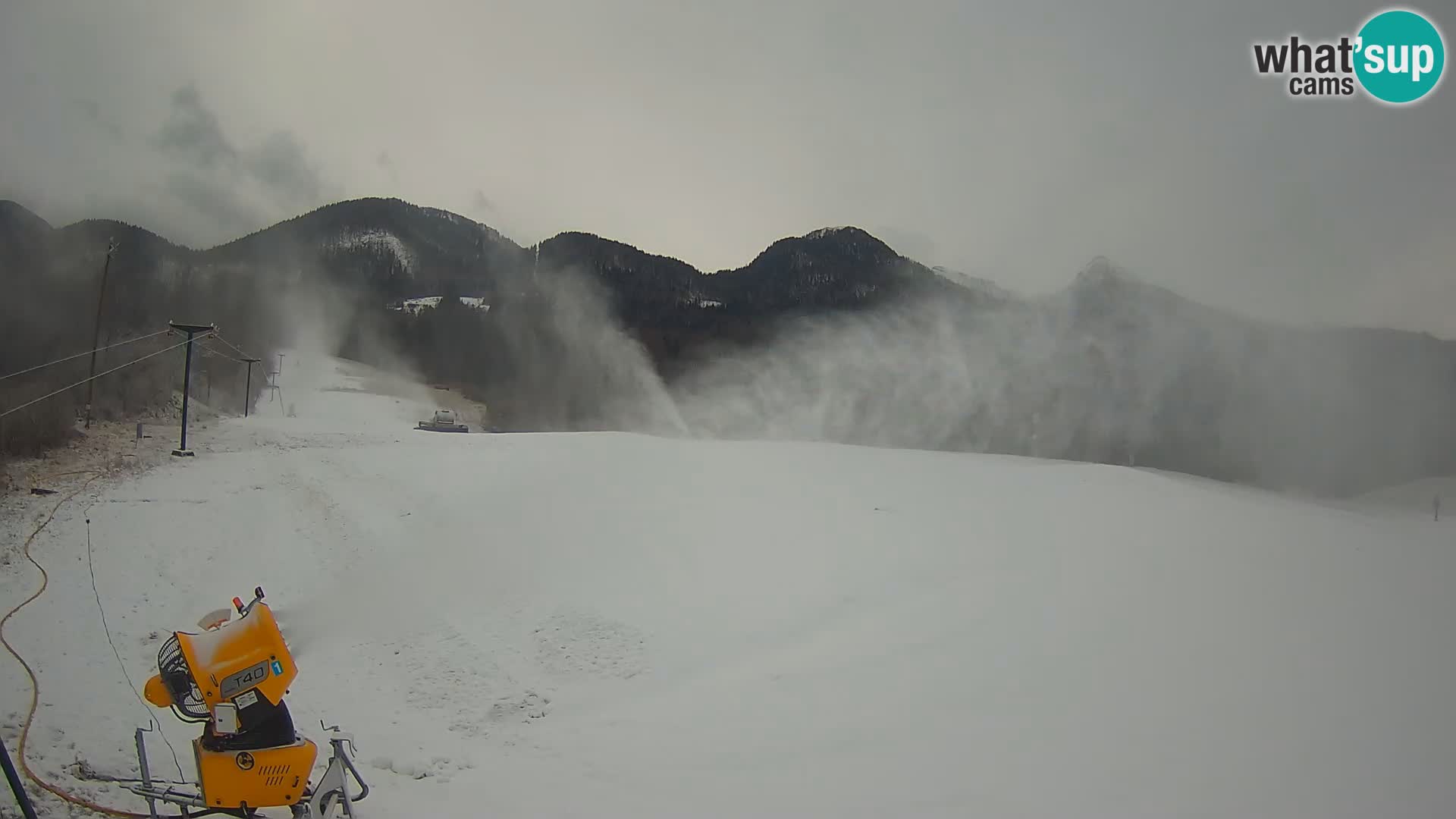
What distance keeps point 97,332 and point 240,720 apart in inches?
612

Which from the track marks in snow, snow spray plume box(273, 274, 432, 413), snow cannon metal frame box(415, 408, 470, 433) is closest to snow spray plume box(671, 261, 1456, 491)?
snow cannon metal frame box(415, 408, 470, 433)

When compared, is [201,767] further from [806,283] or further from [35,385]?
[806,283]

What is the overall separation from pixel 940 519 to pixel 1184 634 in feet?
15.2

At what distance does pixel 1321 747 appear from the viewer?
15.2ft

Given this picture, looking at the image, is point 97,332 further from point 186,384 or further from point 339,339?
point 339,339

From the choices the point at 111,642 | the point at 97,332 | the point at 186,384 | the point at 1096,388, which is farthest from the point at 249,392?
the point at 1096,388

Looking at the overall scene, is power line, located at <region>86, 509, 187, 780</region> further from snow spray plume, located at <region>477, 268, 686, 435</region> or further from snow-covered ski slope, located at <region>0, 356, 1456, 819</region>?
snow spray plume, located at <region>477, 268, 686, 435</region>

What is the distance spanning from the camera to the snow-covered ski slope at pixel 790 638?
15.2ft

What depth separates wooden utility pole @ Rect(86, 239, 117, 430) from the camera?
13108 mm

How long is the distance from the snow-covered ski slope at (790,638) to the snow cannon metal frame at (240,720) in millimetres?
893

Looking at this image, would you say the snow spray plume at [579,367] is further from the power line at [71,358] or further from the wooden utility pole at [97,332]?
the wooden utility pole at [97,332]

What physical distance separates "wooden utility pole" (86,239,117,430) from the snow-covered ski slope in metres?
2.39

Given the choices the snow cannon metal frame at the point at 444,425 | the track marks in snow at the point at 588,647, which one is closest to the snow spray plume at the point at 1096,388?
the snow cannon metal frame at the point at 444,425

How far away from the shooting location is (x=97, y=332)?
14.5 meters
